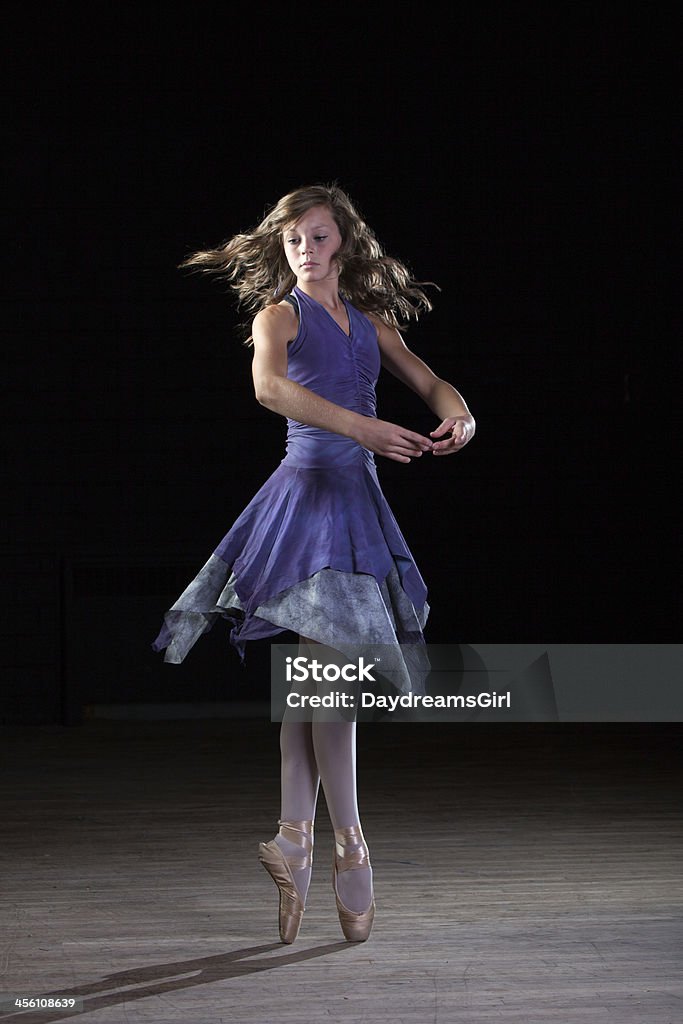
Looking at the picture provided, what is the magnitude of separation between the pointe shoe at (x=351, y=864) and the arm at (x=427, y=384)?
666 mm

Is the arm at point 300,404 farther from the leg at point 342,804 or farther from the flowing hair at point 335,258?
the leg at point 342,804

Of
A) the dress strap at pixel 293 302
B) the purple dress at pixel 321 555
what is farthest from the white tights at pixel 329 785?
the dress strap at pixel 293 302

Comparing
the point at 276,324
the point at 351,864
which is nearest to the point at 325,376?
→ the point at 276,324

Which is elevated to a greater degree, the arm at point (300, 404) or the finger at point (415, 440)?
the arm at point (300, 404)

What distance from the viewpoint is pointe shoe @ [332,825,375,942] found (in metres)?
2.28

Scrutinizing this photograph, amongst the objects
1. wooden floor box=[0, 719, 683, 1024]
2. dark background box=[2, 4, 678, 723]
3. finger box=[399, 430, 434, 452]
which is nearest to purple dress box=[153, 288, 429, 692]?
finger box=[399, 430, 434, 452]

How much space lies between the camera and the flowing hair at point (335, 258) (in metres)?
2.46

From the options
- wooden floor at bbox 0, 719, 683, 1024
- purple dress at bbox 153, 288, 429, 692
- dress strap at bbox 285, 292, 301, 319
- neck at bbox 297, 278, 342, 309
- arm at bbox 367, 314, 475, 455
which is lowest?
wooden floor at bbox 0, 719, 683, 1024

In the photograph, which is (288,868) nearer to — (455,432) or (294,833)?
(294,833)

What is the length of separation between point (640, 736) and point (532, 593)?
0.94m

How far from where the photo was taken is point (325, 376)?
2.38 m

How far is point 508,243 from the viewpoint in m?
5.70

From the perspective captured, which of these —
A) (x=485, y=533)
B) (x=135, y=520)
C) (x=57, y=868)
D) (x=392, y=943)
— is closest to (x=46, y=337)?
(x=135, y=520)

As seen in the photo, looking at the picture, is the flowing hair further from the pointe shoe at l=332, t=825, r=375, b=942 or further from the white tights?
the pointe shoe at l=332, t=825, r=375, b=942
